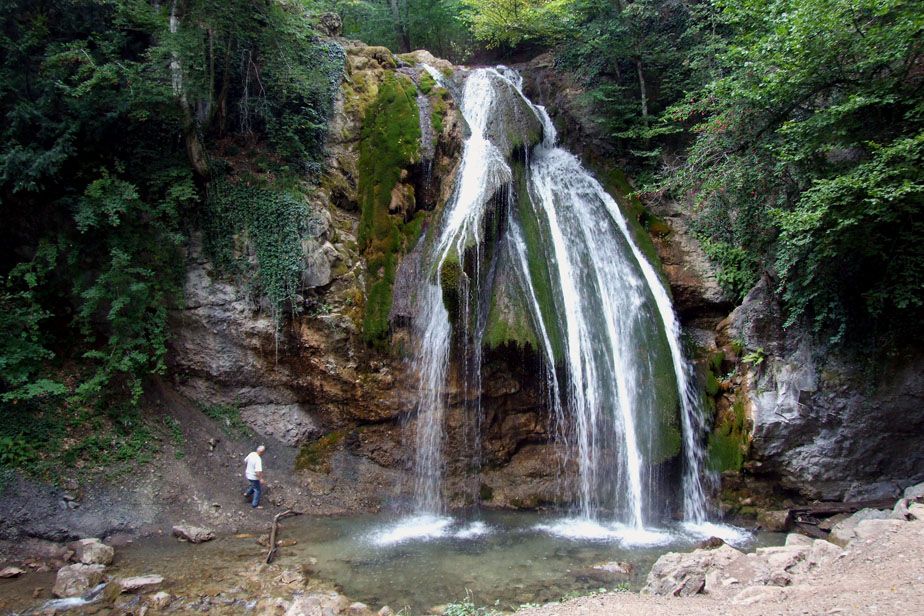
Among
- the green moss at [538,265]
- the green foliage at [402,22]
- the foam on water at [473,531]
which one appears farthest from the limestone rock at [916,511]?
the green foliage at [402,22]

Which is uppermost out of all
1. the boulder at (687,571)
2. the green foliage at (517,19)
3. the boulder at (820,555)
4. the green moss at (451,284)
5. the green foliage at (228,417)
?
the green foliage at (517,19)

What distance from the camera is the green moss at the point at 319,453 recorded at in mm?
9273

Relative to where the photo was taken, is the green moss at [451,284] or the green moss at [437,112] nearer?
the green moss at [451,284]

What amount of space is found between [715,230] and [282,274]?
920 cm

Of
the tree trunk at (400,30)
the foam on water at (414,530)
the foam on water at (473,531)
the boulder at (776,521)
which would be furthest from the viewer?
the tree trunk at (400,30)

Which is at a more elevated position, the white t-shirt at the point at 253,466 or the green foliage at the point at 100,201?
the green foliage at the point at 100,201

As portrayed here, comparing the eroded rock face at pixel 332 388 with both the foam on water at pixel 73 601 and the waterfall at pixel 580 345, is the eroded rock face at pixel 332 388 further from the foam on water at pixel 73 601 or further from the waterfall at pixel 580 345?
the foam on water at pixel 73 601

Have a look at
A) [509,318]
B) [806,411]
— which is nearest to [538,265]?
[509,318]

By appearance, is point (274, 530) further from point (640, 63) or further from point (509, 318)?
point (640, 63)

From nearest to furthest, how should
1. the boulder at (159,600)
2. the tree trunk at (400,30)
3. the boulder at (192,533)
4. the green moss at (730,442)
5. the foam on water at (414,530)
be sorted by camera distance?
the boulder at (159,600), the boulder at (192,533), the foam on water at (414,530), the green moss at (730,442), the tree trunk at (400,30)

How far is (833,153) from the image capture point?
8828 millimetres

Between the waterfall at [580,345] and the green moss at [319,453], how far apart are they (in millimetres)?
1627

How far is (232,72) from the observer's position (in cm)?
1061

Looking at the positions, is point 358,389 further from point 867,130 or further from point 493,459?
point 867,130
